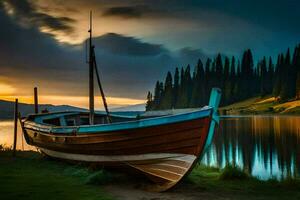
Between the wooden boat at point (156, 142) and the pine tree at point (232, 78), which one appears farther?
the pine tree at point (232, 78)

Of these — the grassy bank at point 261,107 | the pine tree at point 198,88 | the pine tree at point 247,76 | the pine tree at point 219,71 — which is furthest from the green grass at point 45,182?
the pine tree at point 219,71

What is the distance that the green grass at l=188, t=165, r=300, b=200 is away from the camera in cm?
1293

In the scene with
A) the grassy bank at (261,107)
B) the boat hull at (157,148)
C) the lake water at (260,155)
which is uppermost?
the grassy bank at (261,107)

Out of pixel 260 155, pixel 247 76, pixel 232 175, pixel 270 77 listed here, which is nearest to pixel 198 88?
pixel 247 76

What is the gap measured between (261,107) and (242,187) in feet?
392

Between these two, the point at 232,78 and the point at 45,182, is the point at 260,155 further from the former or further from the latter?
the point at 232,78

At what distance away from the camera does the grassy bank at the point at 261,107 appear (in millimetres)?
110125

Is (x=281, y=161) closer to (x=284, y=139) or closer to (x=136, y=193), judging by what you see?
(x=284, y=139)

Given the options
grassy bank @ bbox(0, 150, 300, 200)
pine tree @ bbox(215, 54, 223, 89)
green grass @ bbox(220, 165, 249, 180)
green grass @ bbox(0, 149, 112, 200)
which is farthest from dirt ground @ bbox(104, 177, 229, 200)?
pine tree @ bbox(215, 54, 223, 89)

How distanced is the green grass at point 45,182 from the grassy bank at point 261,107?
97.0 meters

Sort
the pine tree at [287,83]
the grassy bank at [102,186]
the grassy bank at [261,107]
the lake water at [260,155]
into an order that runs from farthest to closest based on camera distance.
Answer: the pine tree at [287,83] → the grassy bank at [261,107] → the lake water at [260,155] → the grassy bank at [102,186]

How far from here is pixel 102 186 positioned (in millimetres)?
13281

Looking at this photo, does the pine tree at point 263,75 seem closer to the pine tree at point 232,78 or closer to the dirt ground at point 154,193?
the pine tree at point 232,78

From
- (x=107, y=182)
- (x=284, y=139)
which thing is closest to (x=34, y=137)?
(x=107, y=182)
